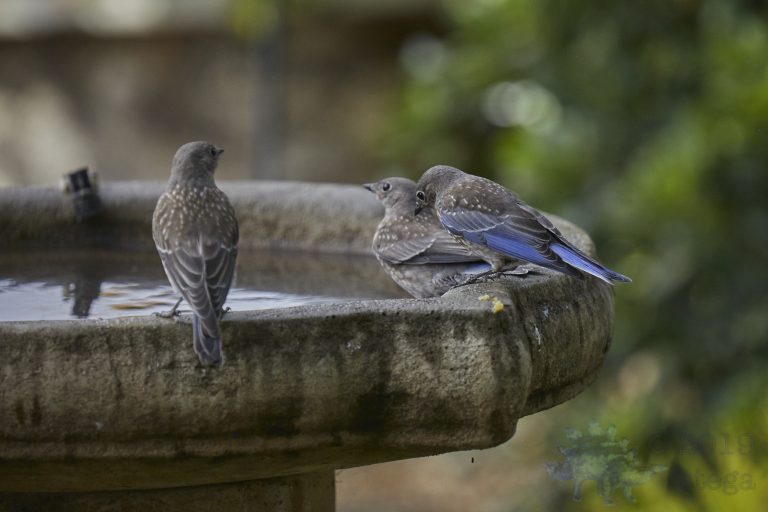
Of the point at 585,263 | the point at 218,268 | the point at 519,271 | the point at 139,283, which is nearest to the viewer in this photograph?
the point at 218,268

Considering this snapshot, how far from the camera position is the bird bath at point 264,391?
9.46ft

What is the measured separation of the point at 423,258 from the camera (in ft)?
13.6

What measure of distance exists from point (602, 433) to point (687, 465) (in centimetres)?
153

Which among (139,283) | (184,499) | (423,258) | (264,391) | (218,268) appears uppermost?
(218,268)

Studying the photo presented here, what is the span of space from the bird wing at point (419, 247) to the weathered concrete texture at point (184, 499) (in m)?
0.88

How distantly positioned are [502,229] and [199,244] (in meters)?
1.02

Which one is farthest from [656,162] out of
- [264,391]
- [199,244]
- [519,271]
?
[264,391]

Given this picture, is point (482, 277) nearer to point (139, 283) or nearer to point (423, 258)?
point (423, 258)

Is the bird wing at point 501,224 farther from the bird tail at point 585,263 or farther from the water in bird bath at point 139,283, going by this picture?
the water in bird bath at point 139,283

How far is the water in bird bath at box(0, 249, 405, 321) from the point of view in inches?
161

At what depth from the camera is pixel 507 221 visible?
3.97 m

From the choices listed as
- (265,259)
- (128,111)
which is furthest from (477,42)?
(128,111)

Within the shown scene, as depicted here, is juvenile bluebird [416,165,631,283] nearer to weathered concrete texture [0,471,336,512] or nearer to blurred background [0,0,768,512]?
blurred background [0,0,768,512]

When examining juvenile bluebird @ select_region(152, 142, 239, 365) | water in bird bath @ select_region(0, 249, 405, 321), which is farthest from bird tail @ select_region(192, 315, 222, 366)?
water in bird bath @ select_region(0, 249, 405, 321)
